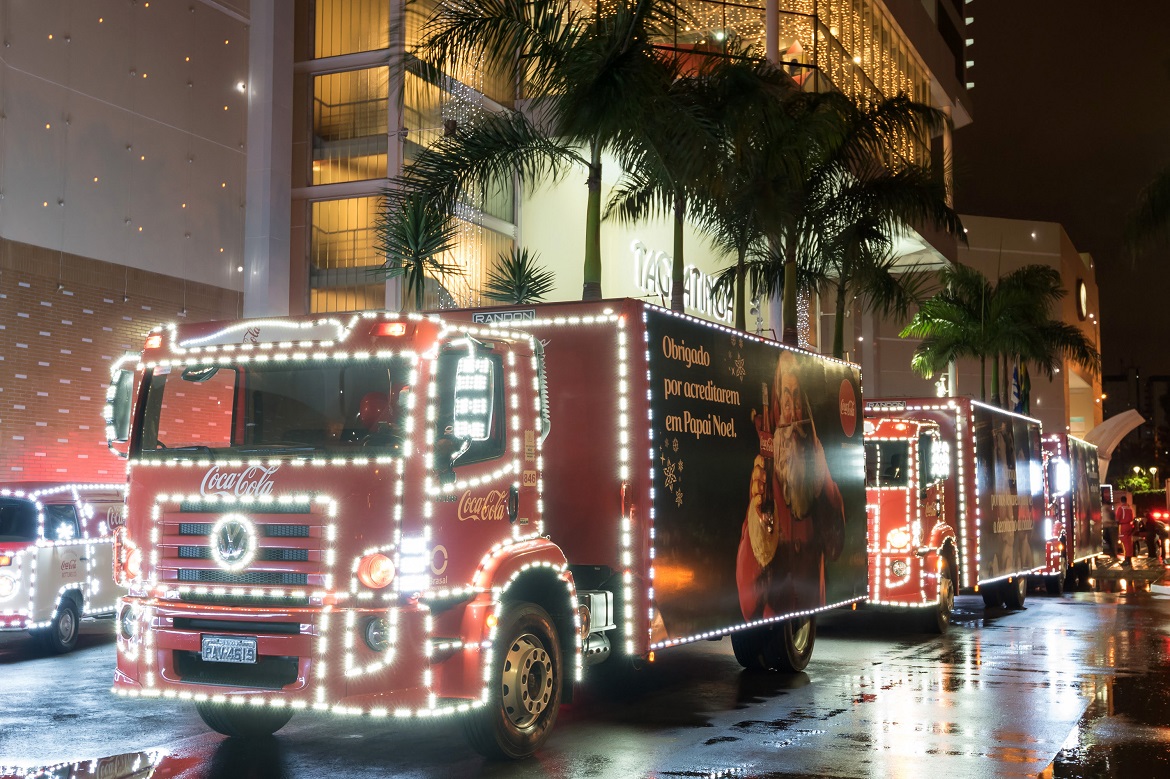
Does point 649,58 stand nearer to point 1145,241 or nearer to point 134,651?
point 134,651

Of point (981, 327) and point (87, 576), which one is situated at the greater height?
point (981, 327)

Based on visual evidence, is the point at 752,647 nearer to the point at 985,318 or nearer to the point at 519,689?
the point at 519,689

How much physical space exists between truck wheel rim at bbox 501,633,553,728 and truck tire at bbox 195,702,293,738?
1.81m

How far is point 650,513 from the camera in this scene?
9820 mm

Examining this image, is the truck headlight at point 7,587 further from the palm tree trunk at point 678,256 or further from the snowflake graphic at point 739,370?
the palm tree trunk at point 678,256

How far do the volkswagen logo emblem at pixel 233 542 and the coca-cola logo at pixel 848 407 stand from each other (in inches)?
313

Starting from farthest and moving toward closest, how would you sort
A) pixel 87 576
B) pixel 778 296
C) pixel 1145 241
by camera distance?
pixel 1145 241 < pixel 778 296 < pixel 87 576

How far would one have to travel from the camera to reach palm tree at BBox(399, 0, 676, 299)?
16938 millimetres

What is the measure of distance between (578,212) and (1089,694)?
81.8 ft

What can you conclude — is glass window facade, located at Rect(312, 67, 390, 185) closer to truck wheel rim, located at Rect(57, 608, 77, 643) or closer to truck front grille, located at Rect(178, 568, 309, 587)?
truck wheel rim, located at Rect(57, 608, 77, 643)

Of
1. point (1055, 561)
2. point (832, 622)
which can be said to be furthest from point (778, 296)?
point (832, 622)

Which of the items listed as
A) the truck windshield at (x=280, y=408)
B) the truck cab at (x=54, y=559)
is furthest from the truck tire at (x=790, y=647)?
the truck cab at (x=54, y=559)

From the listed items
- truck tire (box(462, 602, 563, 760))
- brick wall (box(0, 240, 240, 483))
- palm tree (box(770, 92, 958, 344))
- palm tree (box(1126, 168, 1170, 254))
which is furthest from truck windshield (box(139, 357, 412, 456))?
palm tree (box(1126, 168, 1170, 254))

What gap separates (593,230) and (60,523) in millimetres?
7713
